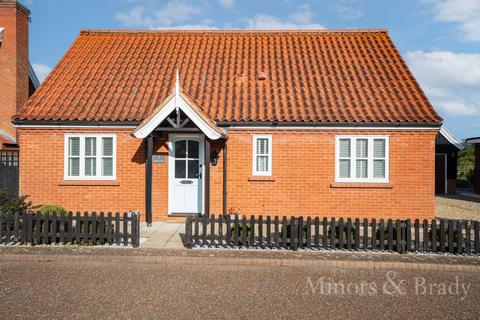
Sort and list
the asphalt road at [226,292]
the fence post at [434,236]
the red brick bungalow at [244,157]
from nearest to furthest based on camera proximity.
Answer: the asphalt road at [226,292]
the fence post at [434,236]
the red brick bungalow at [244,157]

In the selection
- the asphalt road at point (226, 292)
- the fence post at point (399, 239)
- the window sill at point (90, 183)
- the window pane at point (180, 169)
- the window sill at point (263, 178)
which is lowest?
the asphalt road at point (226, 292)

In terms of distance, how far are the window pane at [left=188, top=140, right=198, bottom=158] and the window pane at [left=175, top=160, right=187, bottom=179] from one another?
328 millimetres

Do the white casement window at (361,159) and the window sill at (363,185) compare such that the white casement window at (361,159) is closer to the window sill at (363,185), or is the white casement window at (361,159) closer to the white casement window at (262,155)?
the window sill at (363,185)

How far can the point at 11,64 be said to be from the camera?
64.3ft

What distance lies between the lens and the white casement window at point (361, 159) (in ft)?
40.0

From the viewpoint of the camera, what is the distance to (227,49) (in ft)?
53.1

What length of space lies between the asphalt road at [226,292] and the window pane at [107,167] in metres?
4.89

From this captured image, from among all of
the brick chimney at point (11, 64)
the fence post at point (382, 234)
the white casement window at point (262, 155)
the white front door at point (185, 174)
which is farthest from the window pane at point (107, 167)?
the brick chimney at point (11, 64)

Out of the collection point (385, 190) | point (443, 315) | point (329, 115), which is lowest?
point (443, 315)

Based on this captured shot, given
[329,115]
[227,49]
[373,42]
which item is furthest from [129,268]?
[373,42]

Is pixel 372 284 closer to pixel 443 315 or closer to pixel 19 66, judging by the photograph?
pixel 443 315

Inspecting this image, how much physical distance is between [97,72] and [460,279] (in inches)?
524

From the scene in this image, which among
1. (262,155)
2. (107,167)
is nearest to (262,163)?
(262,155)

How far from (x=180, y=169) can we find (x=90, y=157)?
2916 mm
